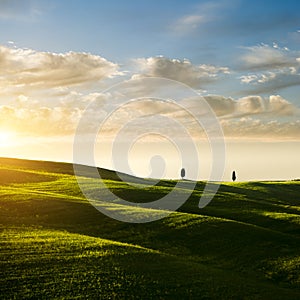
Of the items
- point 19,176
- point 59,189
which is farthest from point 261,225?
point 19,176

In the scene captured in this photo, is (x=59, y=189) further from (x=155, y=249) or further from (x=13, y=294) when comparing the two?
(x=13, y=294)

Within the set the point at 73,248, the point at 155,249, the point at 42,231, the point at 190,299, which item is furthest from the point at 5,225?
the point at 190,299

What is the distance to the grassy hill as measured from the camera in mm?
35438

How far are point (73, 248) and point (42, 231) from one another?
890cm

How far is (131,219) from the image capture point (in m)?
59.2

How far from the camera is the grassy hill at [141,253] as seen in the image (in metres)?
35.4

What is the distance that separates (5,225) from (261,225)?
32.3 meters

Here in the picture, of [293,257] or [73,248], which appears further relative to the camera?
[293,257]

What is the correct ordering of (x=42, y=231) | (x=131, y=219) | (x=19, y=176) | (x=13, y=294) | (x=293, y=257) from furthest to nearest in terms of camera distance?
(x=19, y=176)
(x=131, y=219)
(x=42, y=231)
(x=293, y=257)
(x=13, y=294)

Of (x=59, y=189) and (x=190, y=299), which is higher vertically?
(x=59, y=189)

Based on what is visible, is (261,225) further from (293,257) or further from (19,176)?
(19,176)

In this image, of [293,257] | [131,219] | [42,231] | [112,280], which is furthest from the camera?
[131,219]

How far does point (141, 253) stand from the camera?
44.1 meters

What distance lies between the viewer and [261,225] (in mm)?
62312
